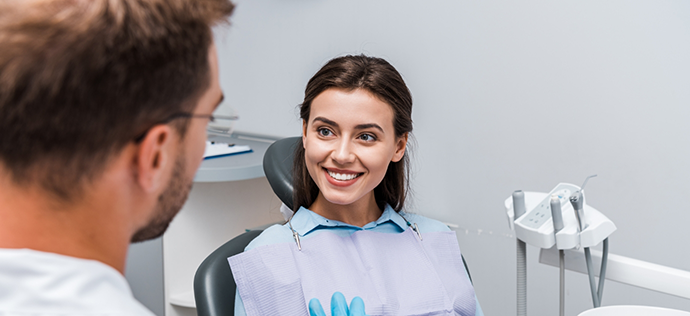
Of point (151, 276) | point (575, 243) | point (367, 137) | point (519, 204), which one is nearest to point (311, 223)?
point (367, 137)

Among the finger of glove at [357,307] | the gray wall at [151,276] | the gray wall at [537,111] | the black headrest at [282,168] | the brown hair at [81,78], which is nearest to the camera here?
the brown hair at [81,78]

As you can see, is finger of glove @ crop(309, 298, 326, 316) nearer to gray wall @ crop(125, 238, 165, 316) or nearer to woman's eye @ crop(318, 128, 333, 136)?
woman's eye @ crop(318, 128, 333, 136)

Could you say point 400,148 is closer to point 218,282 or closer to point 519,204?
point 519,204

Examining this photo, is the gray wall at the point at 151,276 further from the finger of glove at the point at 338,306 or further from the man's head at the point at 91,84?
the man's head at the point at 91,84

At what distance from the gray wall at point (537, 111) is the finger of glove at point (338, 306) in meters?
1.02

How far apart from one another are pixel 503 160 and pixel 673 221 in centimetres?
54

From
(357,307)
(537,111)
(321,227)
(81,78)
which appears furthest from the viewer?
(537,111)

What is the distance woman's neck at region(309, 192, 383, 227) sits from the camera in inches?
52.8

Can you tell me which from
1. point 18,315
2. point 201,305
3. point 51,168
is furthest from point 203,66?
point 201,305

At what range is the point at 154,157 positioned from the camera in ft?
1.90

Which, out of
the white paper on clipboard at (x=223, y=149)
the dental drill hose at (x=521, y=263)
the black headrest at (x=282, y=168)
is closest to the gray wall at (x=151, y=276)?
the white paper on clipboard at (x=223, y=149)

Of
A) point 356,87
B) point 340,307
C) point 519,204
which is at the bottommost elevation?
point 340,307

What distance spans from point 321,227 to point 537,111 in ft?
3.02

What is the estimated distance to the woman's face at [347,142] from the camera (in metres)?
1.23
